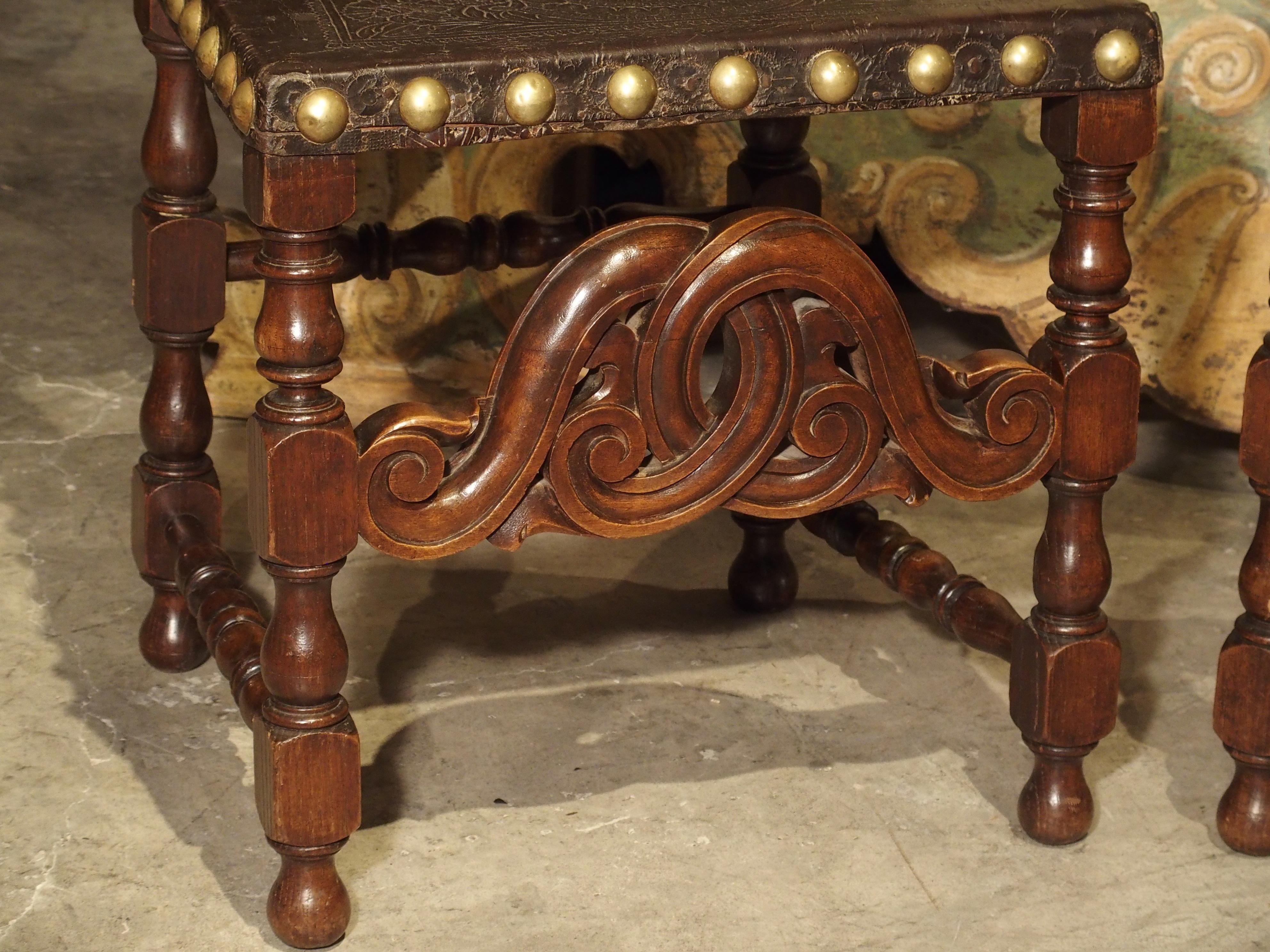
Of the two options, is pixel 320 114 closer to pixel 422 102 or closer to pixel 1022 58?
pixel 422 102

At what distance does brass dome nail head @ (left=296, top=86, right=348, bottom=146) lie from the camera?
109cm

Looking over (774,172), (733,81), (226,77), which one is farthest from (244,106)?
(774,172)

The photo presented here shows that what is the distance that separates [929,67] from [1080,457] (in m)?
0.32

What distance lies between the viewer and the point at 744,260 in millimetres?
1225

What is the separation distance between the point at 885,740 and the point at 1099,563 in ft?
1.03

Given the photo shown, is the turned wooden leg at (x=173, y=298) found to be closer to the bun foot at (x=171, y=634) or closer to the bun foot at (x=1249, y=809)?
the bun foot at (x=171, y=634)

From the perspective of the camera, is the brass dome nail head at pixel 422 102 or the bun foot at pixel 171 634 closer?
the brass dome nail head at pixel 422 102

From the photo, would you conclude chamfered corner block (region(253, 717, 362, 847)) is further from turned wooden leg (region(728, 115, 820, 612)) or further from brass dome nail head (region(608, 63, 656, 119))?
turned wooden leg (region(728, 115, 820, 612))

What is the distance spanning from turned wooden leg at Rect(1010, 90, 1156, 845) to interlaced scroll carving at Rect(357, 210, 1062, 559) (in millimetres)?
45

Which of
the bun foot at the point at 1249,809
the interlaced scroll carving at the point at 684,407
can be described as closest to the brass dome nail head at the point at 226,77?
the interlaced scroll carving at the point at 684,407

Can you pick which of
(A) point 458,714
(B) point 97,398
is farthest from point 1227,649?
(B) point 97,398

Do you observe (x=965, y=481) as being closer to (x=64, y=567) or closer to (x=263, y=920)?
(x=263, y=920)

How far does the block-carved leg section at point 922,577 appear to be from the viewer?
1.48 m

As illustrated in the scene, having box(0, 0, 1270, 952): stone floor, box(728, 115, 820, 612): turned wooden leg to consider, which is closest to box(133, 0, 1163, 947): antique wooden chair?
box(0, 0, 1270, 952): stone floor
